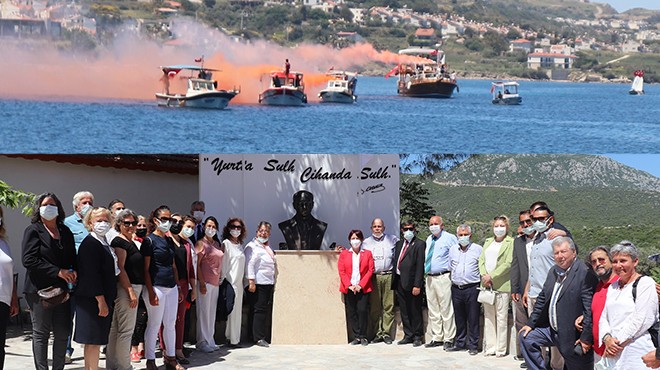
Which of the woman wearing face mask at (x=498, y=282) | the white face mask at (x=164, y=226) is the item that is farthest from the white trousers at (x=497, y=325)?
the white face mask at (x=164, y=226)

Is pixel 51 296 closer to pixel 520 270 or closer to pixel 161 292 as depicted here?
pixel 161 292

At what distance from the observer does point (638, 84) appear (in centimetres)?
12450

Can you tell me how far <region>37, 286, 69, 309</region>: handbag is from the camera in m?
8.02

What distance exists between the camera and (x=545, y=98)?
109 m

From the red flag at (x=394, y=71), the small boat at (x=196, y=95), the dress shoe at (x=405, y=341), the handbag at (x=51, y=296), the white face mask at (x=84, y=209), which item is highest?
the red flag at (x=394, y=71)

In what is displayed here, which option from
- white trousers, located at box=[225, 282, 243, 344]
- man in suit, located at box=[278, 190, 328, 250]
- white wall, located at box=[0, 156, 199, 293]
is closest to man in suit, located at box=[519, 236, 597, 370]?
white trousers, located at box=[225, 282, 243, 344]

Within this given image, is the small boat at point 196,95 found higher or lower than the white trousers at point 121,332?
higher

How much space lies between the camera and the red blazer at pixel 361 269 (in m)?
10.9

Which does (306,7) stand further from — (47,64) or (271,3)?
(47,64)

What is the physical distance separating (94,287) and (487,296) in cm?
372

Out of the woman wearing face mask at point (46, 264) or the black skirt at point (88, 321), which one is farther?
the black skirt at point (88, 321)

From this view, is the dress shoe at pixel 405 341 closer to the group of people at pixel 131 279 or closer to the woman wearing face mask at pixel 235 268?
the group of people at pixel 131 279

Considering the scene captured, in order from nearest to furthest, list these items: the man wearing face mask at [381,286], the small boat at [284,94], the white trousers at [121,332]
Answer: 1. the white trousers at [121,332]
2. the man wearing face mask at [381,286]
3. the small boat at [284,94]

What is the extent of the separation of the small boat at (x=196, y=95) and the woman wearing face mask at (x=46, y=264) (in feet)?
247
